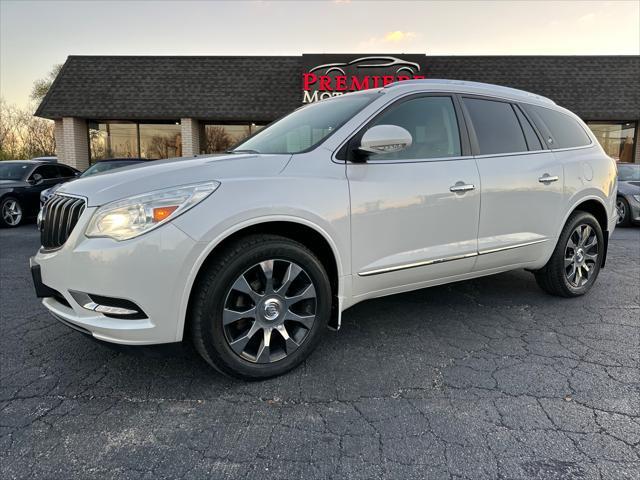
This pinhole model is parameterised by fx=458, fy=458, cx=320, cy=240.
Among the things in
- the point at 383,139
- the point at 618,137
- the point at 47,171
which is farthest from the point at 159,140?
the point at 618,137

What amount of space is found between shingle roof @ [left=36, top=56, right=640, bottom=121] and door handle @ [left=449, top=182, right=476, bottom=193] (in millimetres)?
11818

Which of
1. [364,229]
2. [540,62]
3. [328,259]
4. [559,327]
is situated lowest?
[559,327]

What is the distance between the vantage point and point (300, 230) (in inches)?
111

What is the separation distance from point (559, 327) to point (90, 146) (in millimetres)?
16605

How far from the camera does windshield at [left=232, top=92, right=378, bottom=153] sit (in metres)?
3.09

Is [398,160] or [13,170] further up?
[398,160]

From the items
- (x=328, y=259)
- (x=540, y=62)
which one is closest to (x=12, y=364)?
(x=328, y=259)

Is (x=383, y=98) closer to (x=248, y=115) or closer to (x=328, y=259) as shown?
(x=328, y=259)

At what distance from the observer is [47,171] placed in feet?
35.4

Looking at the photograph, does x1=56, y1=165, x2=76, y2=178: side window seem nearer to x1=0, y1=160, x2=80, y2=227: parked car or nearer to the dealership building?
x1=0, y1=160, x2=80, y2=227: parked car

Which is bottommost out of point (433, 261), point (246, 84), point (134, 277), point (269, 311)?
point (269, 311)

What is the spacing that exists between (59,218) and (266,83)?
520 inches

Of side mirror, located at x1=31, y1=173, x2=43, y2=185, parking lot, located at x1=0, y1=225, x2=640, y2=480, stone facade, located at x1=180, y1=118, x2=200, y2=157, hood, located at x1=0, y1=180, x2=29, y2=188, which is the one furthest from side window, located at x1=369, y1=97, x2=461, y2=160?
stone facade, located at x1=180, y1=118, x2=200, y2=157

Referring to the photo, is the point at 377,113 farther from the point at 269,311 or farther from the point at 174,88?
the point at 174,88
